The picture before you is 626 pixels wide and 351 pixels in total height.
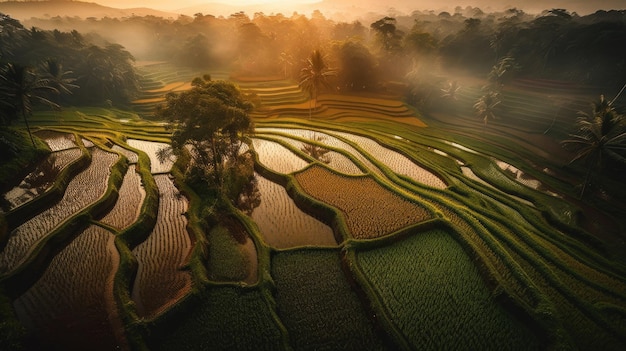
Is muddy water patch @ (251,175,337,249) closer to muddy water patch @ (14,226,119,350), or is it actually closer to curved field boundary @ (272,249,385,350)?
curved field boundary @ (272,249,385,350)

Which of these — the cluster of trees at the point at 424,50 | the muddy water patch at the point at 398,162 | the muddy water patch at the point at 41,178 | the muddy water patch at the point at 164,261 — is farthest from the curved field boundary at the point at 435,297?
the cluster of trees at the point at 424,50

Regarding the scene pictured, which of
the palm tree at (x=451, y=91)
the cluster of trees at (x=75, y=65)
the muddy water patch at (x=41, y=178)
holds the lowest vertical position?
the muddy water patch at (x=41, y=178)

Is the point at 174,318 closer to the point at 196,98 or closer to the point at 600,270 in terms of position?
the point at 196,98

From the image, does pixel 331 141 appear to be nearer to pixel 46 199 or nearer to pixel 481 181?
pixel 481 181

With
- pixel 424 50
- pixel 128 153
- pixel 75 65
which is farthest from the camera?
pixel 424 50

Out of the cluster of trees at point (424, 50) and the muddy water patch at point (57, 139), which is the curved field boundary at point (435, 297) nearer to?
the muddy water patch at point (57, 139)

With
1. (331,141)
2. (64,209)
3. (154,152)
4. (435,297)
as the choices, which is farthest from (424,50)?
(64,209)

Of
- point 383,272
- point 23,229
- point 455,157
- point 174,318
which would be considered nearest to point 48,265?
point 23,229
